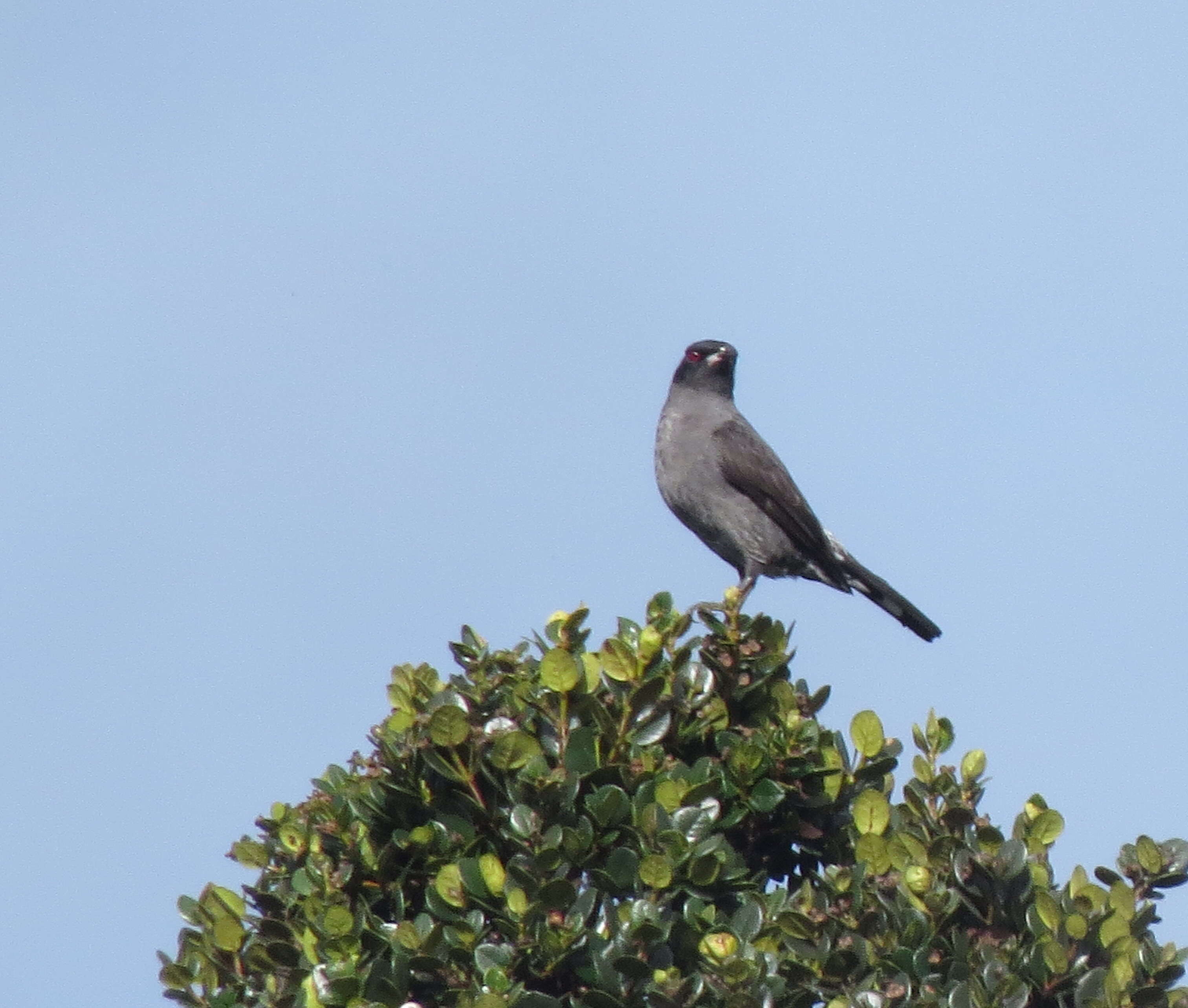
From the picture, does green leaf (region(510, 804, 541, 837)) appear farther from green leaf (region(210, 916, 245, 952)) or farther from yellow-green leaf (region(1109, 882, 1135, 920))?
yellow-green leaf (region(1109, 882, 1135, 920))

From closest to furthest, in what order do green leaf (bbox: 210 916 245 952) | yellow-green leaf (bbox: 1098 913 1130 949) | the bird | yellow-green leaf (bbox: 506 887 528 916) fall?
1. yellow-green leaf (bbox: 506 887 528 916)
2. yellow-green leaf (bbox: 1098 913 1130 949)
3. green leaf (bbox: 210 916 245 952)
4. the bird

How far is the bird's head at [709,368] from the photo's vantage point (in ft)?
36.3

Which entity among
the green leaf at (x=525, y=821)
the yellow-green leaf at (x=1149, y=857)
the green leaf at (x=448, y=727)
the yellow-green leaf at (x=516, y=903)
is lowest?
the yellow-green leaf at (x=1149, y=857)

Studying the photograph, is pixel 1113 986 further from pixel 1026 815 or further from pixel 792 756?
pixel 792 756

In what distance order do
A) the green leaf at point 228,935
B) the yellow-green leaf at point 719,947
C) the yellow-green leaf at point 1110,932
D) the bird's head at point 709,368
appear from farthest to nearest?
the bird's head at point 709,368, the green leaf at point 228,935, the yellow-green leaf at point 1110,932, the yellow-green leaf at point 719,947

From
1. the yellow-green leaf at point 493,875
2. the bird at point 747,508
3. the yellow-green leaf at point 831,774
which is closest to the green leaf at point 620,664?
the yellow-green leaf at point 831,774

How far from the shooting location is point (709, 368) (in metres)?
11.1

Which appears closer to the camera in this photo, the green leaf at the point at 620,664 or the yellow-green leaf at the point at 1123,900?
the yellow-green leaf at the point at 1123,900

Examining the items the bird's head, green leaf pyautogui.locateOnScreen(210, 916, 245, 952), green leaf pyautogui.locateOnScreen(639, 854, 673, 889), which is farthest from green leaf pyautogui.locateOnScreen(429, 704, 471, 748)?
the bird's head

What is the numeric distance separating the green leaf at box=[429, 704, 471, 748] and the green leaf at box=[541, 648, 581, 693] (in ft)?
0.93

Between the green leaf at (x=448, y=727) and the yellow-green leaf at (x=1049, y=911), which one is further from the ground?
the green leaf at (x=448, y=727)

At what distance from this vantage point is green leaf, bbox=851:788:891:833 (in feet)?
14.9

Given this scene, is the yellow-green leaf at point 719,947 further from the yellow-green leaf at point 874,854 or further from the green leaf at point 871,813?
the green leaf at point 871,813

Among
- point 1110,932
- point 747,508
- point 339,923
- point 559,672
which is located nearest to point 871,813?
point 1110,932
